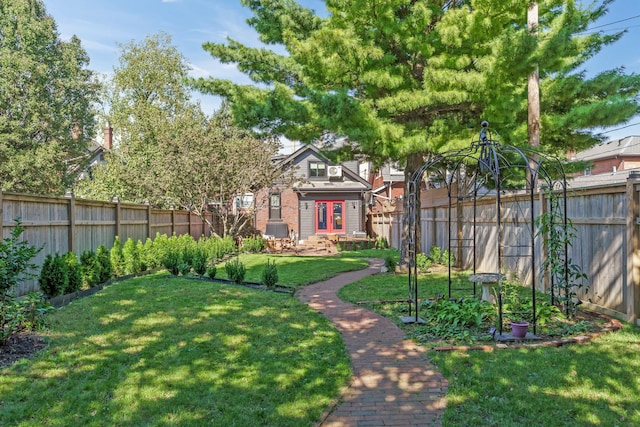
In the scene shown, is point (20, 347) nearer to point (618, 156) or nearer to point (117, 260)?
point (117, 260)

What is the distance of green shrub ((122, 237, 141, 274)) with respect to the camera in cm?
1024

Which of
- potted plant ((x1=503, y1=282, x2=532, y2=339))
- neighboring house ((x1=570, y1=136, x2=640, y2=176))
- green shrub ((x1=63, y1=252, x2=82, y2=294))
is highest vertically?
neighboring house ((x1=570, y1=136, x2=640, y2=176))

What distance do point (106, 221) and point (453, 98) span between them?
29.0ft

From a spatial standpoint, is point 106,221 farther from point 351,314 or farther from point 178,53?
point 178,53

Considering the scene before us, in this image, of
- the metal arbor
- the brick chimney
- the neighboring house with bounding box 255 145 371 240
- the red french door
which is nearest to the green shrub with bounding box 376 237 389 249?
the neighboring house with bounding box 255 145 371 240

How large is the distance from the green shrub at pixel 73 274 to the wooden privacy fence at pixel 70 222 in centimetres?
53

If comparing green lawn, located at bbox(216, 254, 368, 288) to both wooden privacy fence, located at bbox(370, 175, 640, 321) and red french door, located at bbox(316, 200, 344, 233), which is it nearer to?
wooden privacy fence, located at bbox(370, 175, 640, 321)

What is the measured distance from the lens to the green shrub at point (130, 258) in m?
10.2

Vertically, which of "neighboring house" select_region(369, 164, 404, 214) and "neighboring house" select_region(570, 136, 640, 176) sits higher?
"neighboring house" select_region(570, 136, 640, 176)

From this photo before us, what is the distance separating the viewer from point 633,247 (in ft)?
18.0

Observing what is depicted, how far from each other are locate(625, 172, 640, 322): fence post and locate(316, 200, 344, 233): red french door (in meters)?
19.1

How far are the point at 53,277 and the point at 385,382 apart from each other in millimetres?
5937

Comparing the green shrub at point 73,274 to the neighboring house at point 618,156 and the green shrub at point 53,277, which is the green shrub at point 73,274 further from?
the neighboring house at point 618,156

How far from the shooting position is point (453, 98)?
9367 millimetres
